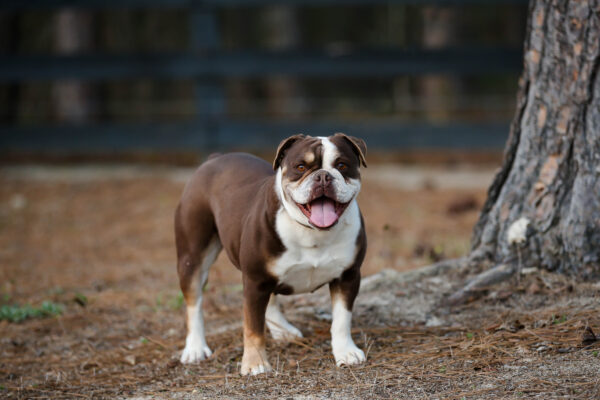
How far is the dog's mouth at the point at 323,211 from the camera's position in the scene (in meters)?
3.25

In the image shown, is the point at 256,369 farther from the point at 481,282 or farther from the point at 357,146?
the point at 481,282

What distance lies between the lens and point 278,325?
417cm

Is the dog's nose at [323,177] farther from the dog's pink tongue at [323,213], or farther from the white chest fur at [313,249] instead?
the white chest fur at [313,249]

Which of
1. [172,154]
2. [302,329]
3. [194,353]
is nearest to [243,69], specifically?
[172,154]

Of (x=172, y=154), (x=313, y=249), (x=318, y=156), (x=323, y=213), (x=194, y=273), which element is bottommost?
(x=172, y=154)

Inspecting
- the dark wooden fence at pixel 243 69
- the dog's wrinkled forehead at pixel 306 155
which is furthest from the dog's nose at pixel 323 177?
the dark wooden fence at pixel 243 69

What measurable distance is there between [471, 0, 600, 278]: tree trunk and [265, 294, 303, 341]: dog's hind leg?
1.35m

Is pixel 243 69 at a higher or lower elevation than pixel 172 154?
higher

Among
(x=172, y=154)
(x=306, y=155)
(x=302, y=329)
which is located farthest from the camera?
(x=172, y=154)

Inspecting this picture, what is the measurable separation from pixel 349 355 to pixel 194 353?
36.5 inches

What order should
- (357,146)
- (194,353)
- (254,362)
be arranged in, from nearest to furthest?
(357,146), (254,362), (194,353)

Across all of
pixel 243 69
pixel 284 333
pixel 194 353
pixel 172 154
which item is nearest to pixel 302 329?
pixel 284 333

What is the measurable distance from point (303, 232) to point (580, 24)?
1982mm

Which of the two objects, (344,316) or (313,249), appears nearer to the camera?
(313,249)
